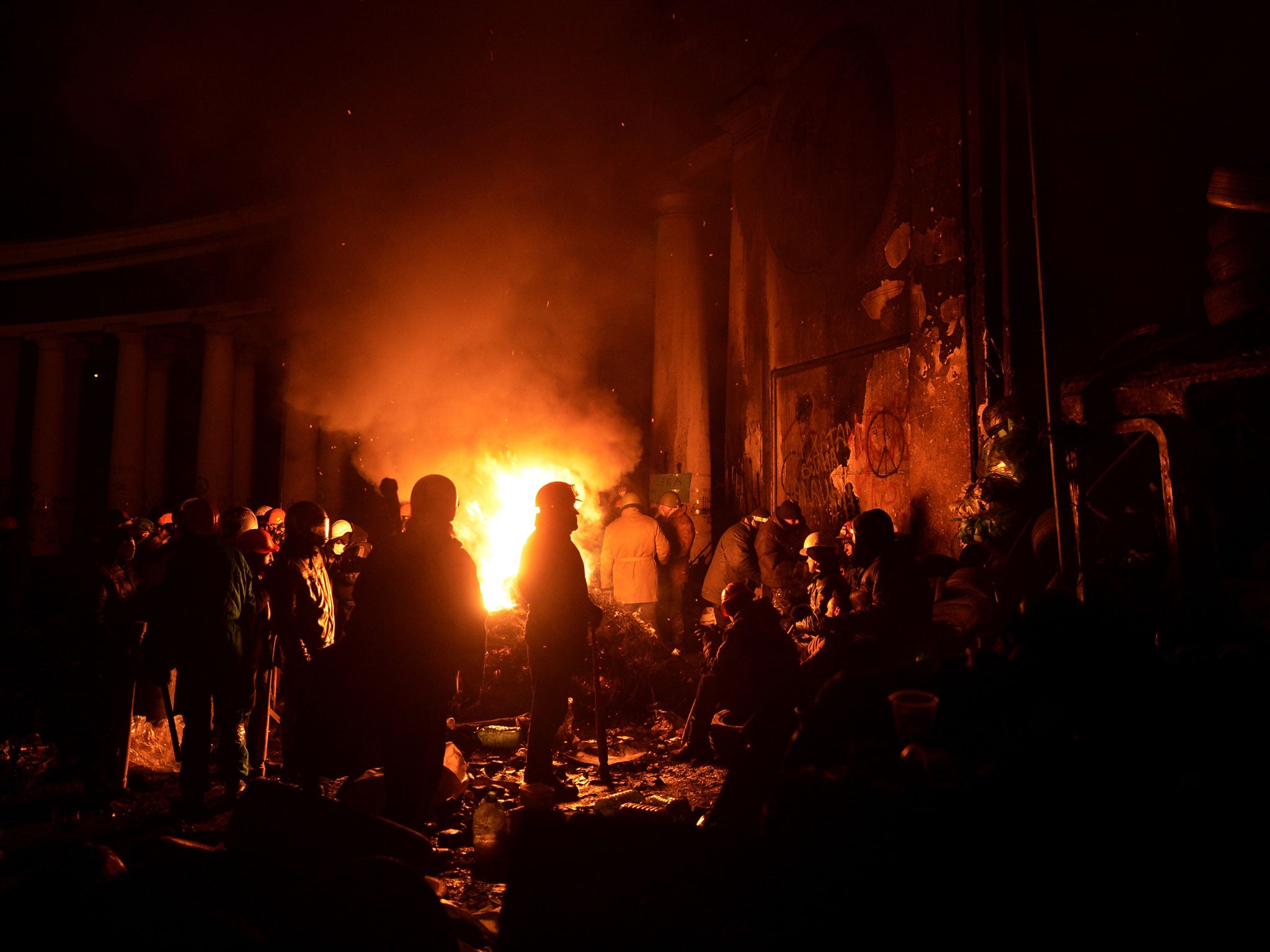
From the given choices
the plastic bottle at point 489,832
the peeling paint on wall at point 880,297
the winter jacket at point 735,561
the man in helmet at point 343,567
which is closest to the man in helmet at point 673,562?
the winter jacket at point 735,561

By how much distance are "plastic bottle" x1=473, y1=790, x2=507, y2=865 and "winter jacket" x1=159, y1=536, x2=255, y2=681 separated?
2.01 meters

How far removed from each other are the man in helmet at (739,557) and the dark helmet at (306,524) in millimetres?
5010

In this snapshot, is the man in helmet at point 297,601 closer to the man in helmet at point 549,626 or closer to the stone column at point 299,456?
the man in helmet at point 549,626

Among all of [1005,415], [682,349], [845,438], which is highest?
[682,349]

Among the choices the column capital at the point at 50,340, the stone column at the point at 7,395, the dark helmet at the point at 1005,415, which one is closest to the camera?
the dark helmet at the point at 1005,415

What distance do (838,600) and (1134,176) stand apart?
5480mm

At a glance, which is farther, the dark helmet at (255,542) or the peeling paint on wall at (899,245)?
the peeling paint on wall at (899,245)

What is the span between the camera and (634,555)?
10.6m

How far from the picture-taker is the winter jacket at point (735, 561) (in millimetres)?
9289

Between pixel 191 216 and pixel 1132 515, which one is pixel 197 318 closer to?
pixel 191 216

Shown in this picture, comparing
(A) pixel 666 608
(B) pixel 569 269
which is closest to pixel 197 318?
(B) pixel 569 269

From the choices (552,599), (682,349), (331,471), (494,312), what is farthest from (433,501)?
(331,471)

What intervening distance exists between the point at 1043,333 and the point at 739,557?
410 centimetres

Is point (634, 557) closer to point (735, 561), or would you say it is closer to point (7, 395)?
point (735, 561)
